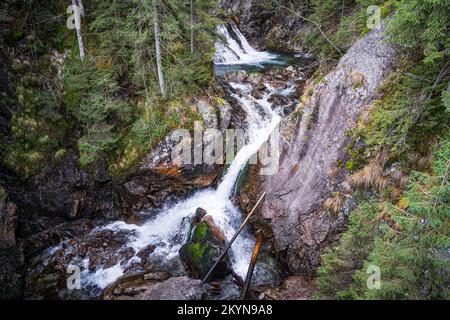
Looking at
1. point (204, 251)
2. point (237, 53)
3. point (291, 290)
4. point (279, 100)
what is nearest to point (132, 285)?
point (204, 251)

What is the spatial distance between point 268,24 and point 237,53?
6924 mm

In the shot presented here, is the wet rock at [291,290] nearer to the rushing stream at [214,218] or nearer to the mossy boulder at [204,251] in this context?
the rushing stream at [214,218]

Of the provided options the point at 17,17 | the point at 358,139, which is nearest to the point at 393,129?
the point at 358,139

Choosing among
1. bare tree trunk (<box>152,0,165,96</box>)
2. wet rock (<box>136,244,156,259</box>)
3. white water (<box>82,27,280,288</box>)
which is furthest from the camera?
bare tree trunk (<box>152,0,165,96</box>)

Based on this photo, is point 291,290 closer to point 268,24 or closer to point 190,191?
point 190,191

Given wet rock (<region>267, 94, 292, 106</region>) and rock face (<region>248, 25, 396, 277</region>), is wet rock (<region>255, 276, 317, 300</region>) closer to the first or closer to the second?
rock face (<region>248, 25, 396, 277</region>)

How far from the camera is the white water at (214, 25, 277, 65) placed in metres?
23.6

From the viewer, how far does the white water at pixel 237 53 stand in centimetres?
2361

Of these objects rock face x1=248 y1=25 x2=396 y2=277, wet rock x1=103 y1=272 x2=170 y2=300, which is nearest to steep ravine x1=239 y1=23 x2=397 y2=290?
rock face x1=248 y1=25 x2=396 y2=277

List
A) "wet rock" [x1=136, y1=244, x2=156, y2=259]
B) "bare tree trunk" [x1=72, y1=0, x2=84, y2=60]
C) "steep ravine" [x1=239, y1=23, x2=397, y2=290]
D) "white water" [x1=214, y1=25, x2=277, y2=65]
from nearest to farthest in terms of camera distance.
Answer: "steep ravine" [x1=239, y1=23, x2=397, y2=290], "wet rock" [x1=136, y1=244, x2=156, y2=259], "bare tree trunk" [x1=72, y1=0, x2=84, y2=60], "white water" [x1=214, y1=25, x2=277, y2=65]

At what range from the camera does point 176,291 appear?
8.12 meters

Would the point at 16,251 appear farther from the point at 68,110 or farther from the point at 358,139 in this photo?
the point at 358,139

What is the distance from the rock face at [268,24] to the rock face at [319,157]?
18288 mm

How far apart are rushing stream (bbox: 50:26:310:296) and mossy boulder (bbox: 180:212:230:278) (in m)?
0.60
